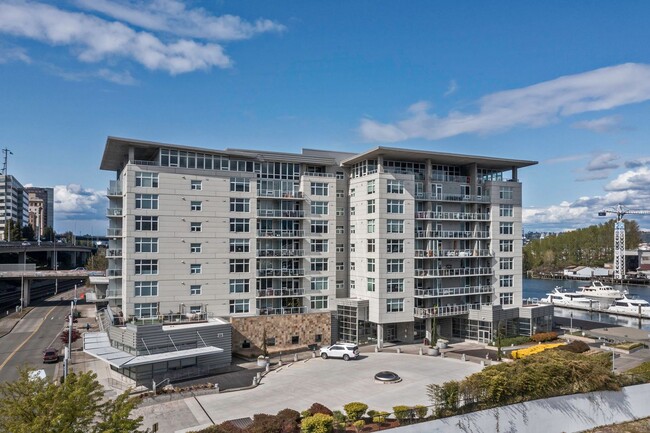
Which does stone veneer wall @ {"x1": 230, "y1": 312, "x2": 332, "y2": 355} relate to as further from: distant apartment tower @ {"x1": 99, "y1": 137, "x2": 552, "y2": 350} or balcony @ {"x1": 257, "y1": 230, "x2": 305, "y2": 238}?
balcony @ {"x1": 257, "y1": 230, "x2": 305, "y2": 238}

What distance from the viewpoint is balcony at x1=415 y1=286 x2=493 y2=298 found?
178ft

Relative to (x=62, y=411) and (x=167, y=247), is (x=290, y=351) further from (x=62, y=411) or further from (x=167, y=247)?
(x=62, y=411)

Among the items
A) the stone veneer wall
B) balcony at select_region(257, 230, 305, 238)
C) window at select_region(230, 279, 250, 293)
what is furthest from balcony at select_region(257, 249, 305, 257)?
the stone veneer wall

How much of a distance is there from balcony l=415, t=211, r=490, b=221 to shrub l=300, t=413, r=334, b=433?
31918mm

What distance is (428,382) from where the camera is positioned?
3897 cm

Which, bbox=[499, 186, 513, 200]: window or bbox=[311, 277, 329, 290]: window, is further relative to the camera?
bbox=[499, 186, 513, 200]: window

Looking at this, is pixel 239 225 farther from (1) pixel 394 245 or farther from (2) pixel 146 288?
(1) pixel 394 245

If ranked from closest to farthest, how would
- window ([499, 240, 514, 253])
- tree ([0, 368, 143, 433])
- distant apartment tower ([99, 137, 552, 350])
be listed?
tree ([0, 368, 143, 433]), distant apartment tower ([99, 137, 552, 350]), window ([499, 240, 514, 253])

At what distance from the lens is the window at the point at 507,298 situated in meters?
59.3

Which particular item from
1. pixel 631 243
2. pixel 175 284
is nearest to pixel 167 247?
pixel 175 284

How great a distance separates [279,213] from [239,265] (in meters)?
6.93

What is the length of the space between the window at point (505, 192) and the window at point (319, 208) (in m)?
22.0

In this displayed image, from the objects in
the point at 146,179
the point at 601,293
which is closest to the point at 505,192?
the point at 146,179

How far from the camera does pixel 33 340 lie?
182 ft
